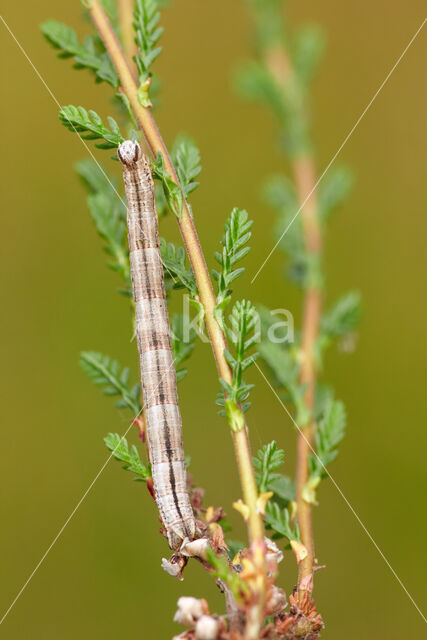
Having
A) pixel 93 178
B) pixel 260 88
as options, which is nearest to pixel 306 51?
pixel 260 88

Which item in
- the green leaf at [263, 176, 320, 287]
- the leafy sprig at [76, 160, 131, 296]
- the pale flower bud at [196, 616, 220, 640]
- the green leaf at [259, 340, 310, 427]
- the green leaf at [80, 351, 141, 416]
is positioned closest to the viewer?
the pale flower bud at [196, 616, 220, 640]

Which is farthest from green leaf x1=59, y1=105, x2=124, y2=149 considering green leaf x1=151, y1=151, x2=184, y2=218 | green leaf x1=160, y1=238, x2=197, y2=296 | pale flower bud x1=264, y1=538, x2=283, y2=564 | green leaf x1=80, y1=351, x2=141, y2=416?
pale flower bud x1=264, y1=538, x2=283, y2=564

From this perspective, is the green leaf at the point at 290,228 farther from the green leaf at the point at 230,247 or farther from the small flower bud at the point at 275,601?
the small flower bud at the point at 275,601

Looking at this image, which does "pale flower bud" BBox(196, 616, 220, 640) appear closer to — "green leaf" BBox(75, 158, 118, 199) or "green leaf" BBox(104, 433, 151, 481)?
"green leaf" BBox(104, 433, 151, 481)

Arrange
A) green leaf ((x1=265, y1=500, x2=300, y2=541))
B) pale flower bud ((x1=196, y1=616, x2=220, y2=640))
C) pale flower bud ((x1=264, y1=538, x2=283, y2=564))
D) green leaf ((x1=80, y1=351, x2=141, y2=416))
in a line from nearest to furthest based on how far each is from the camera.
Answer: pale flower bud ((x1=196, y1=616, x2=220, y2=640)) → pale flower bud ((x1=264, y1=538, x2=283, y2=564)) → green leaf ((x1=265, y1=500, x2=300, y2=541)) → green leaf ((x1=80, y1=351, x2=141, y2=416))

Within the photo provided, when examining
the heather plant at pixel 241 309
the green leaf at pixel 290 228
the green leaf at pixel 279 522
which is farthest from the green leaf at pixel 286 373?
the green leaf at pixel 290 228

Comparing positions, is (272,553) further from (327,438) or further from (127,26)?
(127,26)

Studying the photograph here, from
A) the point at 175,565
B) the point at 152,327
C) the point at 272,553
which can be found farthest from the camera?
the point at 152,327
